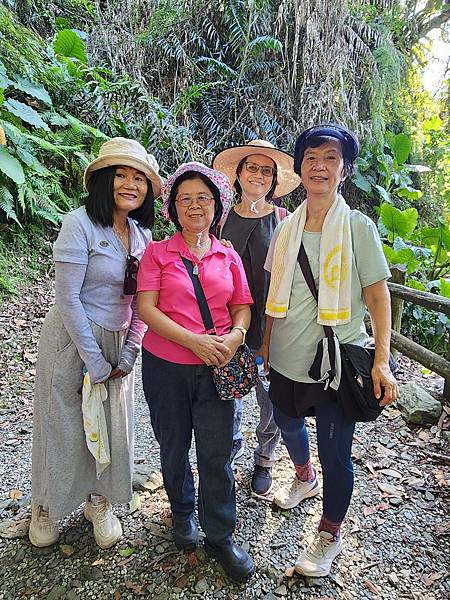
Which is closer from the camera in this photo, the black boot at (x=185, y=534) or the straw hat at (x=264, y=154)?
the black boot at (x=185, y=534)

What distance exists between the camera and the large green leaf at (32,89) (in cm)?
569

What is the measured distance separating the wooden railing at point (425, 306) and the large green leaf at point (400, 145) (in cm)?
492

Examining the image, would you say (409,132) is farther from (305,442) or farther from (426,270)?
(305,442)

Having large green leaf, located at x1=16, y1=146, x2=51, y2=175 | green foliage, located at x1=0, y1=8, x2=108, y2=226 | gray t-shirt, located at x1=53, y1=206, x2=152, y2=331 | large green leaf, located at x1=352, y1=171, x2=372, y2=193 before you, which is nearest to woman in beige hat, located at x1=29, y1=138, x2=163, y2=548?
gray t-shirt, located at x1=53, y1=206, x2=152, y2=331

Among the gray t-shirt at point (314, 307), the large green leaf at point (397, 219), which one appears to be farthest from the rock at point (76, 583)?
the large green leaf at point (397, 219)

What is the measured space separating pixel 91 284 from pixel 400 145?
8.00 meters

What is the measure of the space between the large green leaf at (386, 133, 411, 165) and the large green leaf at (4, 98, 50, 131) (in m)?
6.32

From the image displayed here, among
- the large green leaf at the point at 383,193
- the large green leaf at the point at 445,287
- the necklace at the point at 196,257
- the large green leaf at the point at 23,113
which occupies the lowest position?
the large green leaf at the point at 445,287

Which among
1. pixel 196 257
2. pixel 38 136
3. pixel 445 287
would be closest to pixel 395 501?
pixel 196 257

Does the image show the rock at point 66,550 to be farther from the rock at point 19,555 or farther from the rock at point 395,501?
the rock at point 395,501

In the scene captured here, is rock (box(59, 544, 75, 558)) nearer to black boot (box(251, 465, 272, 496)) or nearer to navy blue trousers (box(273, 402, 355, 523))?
black boot (box(251, 465, 272, 496))

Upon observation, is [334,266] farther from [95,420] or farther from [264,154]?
[95,420]

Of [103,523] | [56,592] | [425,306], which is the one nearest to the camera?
[56,592]

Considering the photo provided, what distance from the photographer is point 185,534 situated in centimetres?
210
